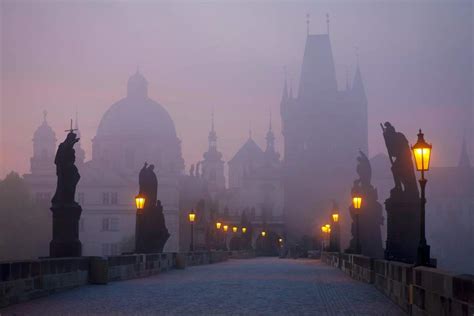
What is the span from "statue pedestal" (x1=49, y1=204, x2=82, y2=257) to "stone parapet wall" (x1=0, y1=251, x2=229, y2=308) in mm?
1372

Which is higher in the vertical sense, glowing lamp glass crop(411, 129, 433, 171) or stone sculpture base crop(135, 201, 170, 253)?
glowing lamp glass crop(411, 129, 433, 171)

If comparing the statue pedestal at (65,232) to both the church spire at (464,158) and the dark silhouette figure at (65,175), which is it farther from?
the church spire at (464,158)

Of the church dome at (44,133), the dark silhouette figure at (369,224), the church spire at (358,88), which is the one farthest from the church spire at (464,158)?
the dark silhouette figure at (369,224)

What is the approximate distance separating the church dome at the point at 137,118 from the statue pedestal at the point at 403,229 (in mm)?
103028

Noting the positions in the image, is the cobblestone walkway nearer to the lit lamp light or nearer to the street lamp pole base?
the street lamp pole base

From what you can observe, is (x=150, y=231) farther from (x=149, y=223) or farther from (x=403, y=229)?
(x=403, y=229)

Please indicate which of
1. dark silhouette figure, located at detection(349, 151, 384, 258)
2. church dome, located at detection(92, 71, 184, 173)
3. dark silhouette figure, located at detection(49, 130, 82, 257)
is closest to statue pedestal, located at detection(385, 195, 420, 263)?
dark silhouette figure, located at detection(49, 130, 82, 257)

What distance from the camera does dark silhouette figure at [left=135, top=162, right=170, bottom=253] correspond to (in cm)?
3400

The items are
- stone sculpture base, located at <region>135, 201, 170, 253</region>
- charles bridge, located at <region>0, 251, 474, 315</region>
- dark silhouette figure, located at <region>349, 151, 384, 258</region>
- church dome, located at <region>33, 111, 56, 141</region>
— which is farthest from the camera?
church dome, located at <region>33, 111, 56, 141</region>

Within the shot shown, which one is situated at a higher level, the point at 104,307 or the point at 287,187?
the point at 287,187

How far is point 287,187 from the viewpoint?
12262cm

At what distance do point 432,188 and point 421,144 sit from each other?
134 m

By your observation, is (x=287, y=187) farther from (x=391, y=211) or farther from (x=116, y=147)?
(x=391, y=211)

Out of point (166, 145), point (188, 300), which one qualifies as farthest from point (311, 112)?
point (188, 300)
